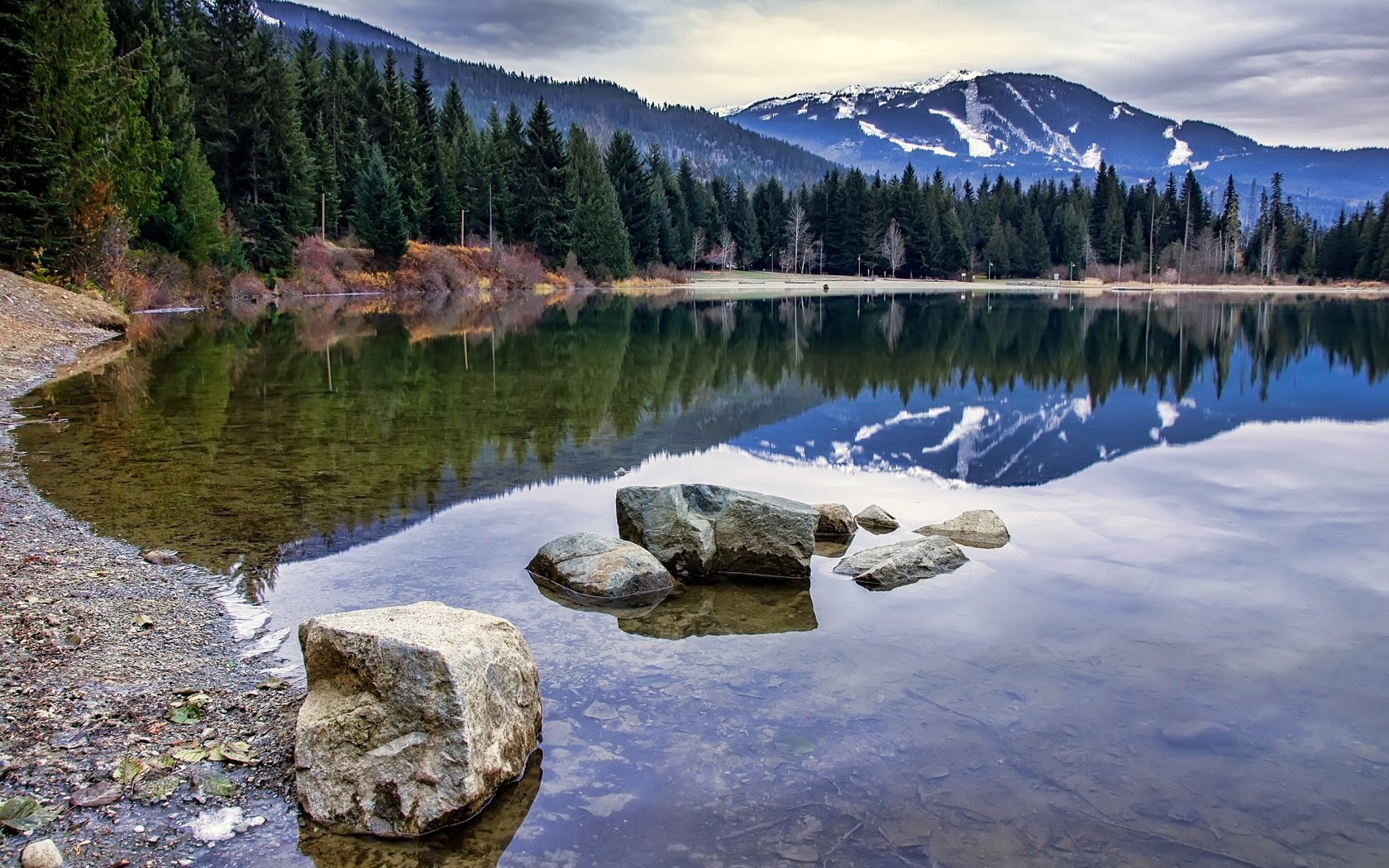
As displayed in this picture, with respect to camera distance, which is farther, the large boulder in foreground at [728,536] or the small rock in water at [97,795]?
the large boulder in foreground at [728,536]

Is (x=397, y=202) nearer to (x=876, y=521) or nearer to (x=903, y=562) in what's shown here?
(x=876, y=521)

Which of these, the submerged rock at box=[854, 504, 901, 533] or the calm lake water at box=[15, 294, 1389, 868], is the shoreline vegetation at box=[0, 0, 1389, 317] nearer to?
the calm lake water at box=[15, 294, 1389, 868]

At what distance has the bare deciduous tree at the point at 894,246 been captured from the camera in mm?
128000

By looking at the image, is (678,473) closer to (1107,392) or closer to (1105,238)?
(1107,392)

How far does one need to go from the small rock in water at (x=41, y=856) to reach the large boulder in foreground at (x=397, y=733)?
117cm

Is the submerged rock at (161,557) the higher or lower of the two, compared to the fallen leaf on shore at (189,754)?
higher

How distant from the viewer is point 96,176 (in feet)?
112

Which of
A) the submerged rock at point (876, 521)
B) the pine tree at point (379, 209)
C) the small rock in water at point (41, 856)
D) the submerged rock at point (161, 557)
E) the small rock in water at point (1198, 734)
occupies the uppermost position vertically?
the pine tree at point (379, 209)

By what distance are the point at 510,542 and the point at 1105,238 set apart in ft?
467

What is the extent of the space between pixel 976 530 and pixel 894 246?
399 ft

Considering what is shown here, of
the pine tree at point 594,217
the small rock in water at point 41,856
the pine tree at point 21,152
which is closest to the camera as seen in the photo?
the small rock in water at point 41,856

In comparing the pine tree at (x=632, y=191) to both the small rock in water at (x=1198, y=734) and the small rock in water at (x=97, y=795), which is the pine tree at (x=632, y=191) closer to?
the small rock in water at (x=1198, y=734)

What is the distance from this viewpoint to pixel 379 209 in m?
69.4

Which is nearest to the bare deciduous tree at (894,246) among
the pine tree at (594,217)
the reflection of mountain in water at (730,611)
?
the pine tree at (594,217)
